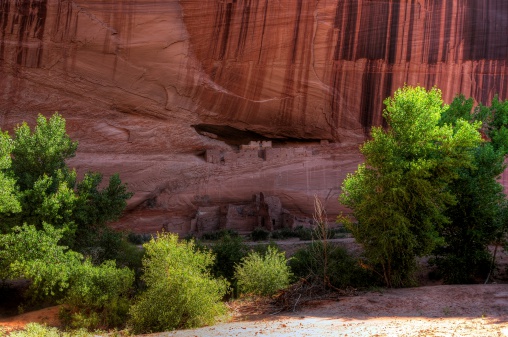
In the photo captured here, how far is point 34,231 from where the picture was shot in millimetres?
11539

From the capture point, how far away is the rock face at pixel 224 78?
17.0 metres

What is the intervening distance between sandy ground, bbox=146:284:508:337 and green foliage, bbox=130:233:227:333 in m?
0.52

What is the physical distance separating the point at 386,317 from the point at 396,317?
18 centimetres

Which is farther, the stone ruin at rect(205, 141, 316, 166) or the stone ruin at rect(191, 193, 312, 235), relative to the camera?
the stone ruin at rect(205, 141, 316, 166)

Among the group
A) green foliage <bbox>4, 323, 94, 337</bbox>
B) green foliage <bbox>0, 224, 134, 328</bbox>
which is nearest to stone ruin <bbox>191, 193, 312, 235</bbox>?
green foliage <bbox>0, 224, 134, 328</bbox>

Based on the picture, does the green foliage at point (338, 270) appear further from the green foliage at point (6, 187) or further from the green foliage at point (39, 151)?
the green foliage at point (6, 187)

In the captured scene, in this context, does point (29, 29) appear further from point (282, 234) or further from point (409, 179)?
point (409, 179)

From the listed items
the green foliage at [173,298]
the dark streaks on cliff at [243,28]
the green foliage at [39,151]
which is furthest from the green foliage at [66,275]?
the dark streaks on cliff at [243,28]

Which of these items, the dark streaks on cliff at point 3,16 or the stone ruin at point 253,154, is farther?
the stone ruin at point 253,154

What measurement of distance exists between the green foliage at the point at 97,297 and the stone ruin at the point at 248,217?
22.2 feet

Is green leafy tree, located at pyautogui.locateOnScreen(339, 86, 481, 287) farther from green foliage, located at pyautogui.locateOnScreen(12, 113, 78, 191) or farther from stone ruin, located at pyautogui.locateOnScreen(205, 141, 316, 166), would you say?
stone ruin, located at pyautogui.locateOnScreen(205, 141, 316, 166)

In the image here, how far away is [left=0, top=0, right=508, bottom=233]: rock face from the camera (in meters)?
17.0

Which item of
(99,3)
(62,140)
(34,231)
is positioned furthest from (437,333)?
(99,3)

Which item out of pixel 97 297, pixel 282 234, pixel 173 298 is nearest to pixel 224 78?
pixel 282 234
